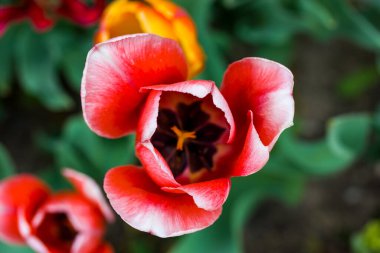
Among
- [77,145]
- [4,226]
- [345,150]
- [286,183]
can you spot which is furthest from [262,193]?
[4,226]

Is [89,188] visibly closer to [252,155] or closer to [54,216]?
[54,216]

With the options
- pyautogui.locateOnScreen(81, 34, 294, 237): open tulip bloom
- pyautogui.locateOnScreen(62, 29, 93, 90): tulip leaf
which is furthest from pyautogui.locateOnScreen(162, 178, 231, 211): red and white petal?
pyautogui.locateOnScreen(62, 29, 93, 90): tulip leaf

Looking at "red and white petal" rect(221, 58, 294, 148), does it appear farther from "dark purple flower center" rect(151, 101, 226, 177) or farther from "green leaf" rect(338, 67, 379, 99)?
"green leaf" rect(338, 67, 379, 99)

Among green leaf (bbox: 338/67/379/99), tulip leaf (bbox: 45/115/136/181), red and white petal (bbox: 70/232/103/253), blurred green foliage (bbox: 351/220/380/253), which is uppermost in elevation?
red and white petal (bbox: 70/232/103/253)

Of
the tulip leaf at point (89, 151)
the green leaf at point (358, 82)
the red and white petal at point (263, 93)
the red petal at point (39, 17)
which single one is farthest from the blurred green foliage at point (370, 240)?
the red petal at point (39, 17)

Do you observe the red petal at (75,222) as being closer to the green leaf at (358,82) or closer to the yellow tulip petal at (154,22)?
the yellow tulip petal at (154,22)

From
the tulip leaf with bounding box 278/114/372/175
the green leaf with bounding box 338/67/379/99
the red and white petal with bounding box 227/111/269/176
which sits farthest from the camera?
the green leaf with bounding box 338/67/379/99

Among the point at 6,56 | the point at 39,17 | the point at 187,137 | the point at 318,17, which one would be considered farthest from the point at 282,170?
the point at 6,56
